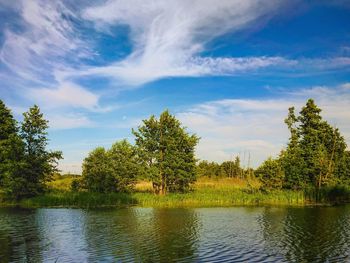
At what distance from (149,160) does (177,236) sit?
3244 centimetres

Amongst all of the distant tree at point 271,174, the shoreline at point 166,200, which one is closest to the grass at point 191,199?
the shoreline at point 166,200

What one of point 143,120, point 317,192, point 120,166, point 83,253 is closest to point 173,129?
point 143,120

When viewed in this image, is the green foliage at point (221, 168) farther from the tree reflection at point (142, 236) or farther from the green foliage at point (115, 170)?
the tree reflection at point (142, 236)

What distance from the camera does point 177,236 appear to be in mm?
29547

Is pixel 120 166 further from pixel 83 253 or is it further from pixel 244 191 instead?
pixel 83 253

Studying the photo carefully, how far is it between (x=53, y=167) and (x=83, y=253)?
122 ft

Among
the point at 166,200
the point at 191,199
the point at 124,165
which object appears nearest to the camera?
the point at 166,200

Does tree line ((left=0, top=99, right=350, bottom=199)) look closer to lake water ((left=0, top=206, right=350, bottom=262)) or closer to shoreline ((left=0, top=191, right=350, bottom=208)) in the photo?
shoreline ((left=0, top=191, right=350, bottom=208))

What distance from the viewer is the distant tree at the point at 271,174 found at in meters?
58.7

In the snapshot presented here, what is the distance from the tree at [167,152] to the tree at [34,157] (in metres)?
13.9

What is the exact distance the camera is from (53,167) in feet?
193

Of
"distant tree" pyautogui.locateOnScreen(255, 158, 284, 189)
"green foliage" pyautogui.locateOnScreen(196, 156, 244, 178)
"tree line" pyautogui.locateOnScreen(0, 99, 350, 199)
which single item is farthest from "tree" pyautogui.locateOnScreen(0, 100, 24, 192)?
"green foliage" pyautogui.locateOnScreen(196, 156, 244, 178)

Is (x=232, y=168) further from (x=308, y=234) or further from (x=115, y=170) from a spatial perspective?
(x=308, y=234)

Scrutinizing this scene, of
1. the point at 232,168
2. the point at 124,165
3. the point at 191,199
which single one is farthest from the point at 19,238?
the point at 232,168
